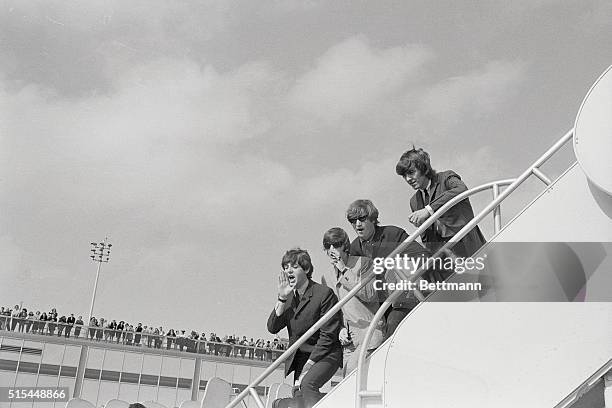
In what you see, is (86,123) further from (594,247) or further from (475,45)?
(594,247)

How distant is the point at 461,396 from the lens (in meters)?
1.13

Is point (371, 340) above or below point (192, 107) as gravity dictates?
below

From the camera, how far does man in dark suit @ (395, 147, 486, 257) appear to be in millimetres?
1266

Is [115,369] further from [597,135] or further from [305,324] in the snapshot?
[597,135]

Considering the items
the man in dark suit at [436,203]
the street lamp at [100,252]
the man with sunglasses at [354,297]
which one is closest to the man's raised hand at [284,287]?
the man with sunglasses at [354,297]

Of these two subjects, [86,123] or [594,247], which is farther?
[86,123]

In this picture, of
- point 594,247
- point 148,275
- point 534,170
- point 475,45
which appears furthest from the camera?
point 148,275

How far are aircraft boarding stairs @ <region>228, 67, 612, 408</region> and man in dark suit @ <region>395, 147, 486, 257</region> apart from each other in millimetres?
49

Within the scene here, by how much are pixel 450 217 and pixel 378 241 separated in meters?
0.19

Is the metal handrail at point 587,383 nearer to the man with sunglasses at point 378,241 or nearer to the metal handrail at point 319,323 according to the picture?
the man with sunglasses at point 378,241

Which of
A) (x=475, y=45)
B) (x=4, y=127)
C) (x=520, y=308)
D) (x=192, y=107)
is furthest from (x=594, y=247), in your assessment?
(x=4, y=127)

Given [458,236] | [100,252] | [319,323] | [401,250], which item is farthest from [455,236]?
[100,252]

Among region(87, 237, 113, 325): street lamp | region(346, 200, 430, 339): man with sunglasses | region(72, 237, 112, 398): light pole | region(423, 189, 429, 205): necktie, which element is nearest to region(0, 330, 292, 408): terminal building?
region(72, 237, 112, 398): light pole

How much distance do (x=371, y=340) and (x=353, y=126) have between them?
0.82 m
